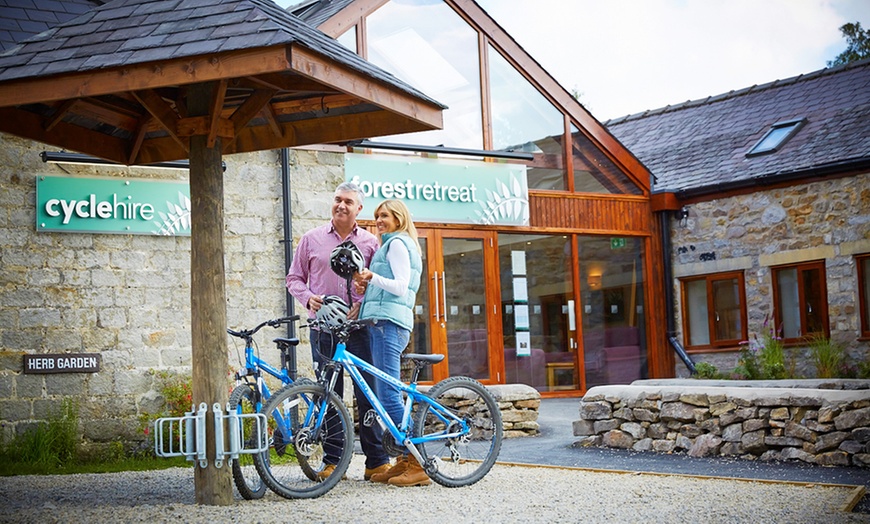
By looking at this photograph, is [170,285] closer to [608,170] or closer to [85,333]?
[85,333]

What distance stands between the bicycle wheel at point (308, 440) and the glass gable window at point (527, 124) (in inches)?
344

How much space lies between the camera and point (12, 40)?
30.3 ft

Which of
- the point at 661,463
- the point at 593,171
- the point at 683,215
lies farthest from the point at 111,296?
the point at 683,215

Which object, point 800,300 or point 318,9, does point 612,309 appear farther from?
point 318,9

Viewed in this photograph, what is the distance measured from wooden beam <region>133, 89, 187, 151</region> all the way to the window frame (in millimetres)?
11206

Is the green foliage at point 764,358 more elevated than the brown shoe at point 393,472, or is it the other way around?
the green foliage at point 764,358

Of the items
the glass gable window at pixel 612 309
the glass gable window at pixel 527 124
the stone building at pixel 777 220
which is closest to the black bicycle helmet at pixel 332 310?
the glass gable window at pixel 527 124

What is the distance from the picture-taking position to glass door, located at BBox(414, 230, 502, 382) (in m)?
13.7

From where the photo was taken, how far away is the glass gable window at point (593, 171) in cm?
1580

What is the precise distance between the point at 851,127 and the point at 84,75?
13.0 m

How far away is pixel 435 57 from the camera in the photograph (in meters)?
14.2

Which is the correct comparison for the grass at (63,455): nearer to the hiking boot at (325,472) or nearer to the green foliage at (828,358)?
the hiking boot at (325,472)

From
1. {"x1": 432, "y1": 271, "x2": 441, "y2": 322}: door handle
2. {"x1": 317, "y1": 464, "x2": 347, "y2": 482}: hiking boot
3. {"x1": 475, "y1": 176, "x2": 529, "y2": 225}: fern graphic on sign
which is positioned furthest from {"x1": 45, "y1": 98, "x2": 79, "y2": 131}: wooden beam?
{"x1": 475, "y1": 176, "x2": 529, "y2": 225}: fern graphic on sign

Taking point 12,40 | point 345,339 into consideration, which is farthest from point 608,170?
point 345,339
